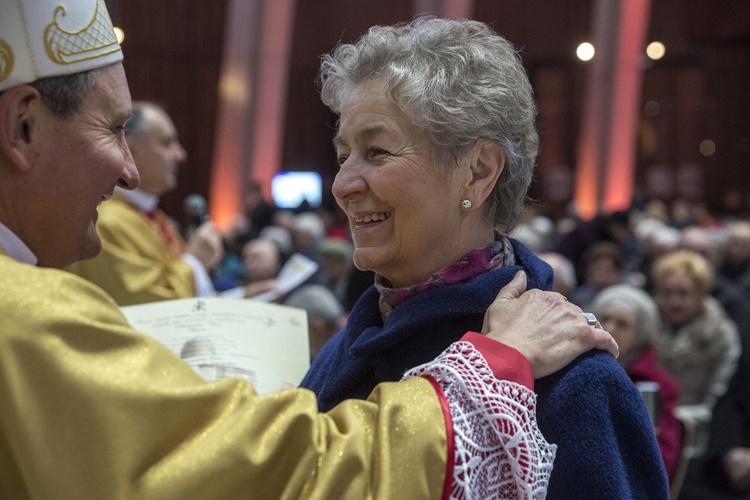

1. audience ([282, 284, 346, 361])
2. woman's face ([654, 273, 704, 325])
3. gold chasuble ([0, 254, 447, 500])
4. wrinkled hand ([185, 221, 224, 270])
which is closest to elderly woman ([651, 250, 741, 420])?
woman's face ([654, 273, 704, 325])

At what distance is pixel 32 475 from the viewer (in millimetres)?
1184

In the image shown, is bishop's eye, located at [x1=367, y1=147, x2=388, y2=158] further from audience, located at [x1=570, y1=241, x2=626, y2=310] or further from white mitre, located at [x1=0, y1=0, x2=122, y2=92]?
audience, located at [x1=570, y1=241, x2=626, y2=310]

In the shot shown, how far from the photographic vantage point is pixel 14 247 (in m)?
1.48

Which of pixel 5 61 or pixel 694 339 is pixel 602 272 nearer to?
pixel 694 339

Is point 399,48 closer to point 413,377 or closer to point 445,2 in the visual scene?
point 413,377

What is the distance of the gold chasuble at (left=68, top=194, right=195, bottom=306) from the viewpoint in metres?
3.79

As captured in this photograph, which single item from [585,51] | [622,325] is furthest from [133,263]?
[585,51]

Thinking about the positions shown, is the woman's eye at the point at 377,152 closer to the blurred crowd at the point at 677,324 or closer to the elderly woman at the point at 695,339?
the blurred crowd at the point at 677,324

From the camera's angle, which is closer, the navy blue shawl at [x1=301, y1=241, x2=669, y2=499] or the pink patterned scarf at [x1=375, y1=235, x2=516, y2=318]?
the navy blue shawl at [x1=301, y1=241, x2=669, y2=499]

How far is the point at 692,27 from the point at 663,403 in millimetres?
13797

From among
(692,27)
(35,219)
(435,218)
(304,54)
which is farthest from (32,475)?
(692,27)

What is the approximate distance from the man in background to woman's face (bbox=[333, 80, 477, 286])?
219 cm

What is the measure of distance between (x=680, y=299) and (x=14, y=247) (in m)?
4.34

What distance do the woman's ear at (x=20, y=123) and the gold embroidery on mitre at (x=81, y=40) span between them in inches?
3.4
